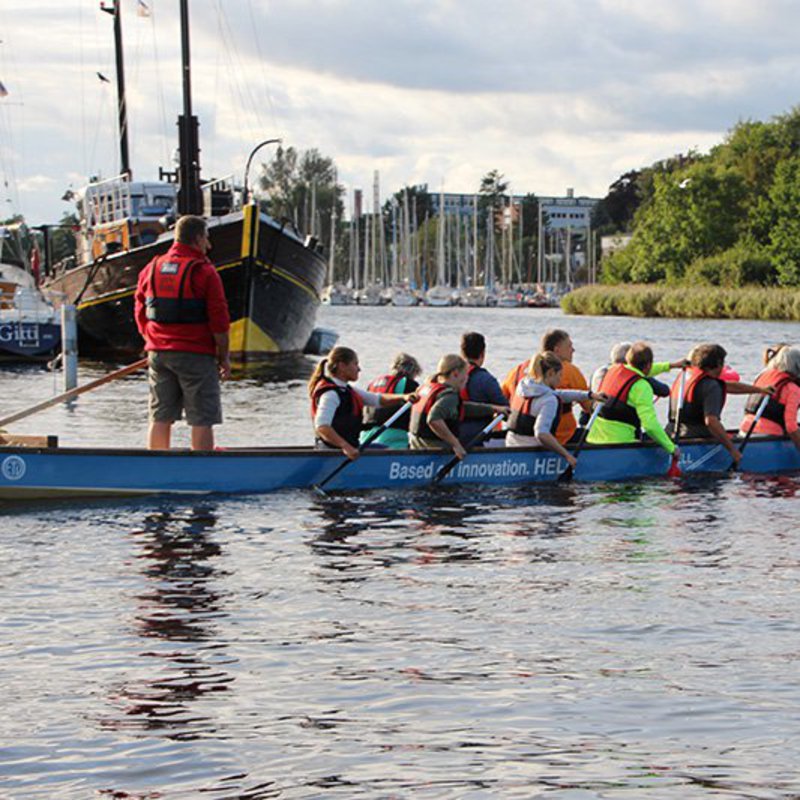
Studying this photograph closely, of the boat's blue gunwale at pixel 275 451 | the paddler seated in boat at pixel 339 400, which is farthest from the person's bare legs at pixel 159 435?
the paddler seated in boat at pixel 339 400

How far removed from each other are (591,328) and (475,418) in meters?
53.5

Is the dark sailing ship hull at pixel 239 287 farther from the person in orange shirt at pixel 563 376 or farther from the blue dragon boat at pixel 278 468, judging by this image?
the blue dragon boat at pixel 278 468

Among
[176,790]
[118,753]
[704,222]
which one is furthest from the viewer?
[704,222]

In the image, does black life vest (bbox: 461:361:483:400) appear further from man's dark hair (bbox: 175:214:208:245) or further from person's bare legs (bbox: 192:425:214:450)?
man's dark hair (bbox: 175:214:208:245)

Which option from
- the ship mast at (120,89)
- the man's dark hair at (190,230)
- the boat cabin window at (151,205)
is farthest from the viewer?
the ship mast at (120,89)

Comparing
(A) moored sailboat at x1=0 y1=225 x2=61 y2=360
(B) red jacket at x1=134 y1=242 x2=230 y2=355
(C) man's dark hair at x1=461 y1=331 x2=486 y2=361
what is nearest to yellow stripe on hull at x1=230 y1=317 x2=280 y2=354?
(A) moored sailboat at x1=0 y1=225 x2=61 y2=360

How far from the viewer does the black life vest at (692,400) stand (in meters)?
16.4

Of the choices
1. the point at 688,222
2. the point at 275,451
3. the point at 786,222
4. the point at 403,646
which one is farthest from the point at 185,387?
the point at 688,222

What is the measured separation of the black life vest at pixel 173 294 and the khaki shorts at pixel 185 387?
0.31 meters

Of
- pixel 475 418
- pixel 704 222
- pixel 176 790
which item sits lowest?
pixel 176 790

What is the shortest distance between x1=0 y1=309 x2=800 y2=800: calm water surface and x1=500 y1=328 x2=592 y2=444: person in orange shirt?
0.94 metres

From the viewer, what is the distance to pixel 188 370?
1348cm

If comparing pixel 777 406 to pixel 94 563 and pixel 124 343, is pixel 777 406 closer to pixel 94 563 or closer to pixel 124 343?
pixel 94 563

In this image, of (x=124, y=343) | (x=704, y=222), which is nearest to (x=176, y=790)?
(x=124, y=343)
